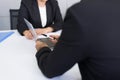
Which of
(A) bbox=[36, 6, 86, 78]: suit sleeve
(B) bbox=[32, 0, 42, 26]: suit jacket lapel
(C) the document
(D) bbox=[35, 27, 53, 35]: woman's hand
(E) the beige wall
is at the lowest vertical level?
(E) the beige wall

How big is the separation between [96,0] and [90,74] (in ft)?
1.16

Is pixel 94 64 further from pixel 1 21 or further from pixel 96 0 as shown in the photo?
pixel 1 21

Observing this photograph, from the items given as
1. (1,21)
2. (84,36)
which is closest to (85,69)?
(84,36)

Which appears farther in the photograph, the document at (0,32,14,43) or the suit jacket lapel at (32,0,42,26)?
the suit jacket lapel at (32,0,42,26)

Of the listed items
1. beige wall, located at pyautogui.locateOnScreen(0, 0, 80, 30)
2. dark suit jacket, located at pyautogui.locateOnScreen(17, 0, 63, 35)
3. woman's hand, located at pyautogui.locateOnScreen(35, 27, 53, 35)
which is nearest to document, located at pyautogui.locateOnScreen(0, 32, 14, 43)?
dark suit jacket, located at pyautogui.locateOnScreen(17, 0, 63, 35)

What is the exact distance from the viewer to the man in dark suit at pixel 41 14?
2.57 meters

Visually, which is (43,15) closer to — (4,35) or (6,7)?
(4,35)

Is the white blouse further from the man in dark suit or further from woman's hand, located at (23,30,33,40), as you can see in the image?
woman's hand, located at (23,30,33,40)

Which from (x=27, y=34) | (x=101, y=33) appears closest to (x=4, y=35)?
(x=27, y=34)

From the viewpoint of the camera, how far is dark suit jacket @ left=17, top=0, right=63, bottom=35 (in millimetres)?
2555

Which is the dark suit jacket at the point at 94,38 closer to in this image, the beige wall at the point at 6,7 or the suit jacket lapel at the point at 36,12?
the suit jacket lapel at the point at 36,12

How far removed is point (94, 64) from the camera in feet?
3.26

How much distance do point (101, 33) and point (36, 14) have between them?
1791 millimetres

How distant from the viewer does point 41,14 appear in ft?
8.80
